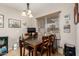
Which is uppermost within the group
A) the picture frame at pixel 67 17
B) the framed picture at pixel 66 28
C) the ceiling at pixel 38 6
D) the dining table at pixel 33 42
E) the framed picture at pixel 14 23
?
the ceiling at pixel 38 6

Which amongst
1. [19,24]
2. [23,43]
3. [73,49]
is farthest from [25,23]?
[73,49]

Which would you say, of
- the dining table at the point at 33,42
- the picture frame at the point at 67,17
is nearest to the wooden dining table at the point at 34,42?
the dining table at the point at 33,42

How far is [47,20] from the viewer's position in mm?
1571

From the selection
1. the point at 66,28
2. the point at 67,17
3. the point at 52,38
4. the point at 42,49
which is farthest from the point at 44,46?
the point at 67,17

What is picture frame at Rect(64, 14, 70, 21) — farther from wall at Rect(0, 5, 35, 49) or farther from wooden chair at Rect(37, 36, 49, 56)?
wall at Rect(0, 5, 35, 49)

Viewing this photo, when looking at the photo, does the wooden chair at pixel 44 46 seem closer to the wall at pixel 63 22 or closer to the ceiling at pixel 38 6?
the wall at pixel 63 22

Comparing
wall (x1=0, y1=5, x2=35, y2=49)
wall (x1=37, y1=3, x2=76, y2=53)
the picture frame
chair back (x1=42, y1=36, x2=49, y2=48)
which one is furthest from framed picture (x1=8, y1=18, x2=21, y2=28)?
the picture frame

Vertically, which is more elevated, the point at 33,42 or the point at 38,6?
the point at 38,6

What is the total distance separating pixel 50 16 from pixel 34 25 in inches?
11.0

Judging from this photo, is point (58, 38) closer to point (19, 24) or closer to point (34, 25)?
point (34, 25)

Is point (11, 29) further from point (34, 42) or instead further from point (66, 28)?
point (66, 28)

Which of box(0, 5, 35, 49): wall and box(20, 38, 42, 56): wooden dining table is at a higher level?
box(0, 5, 35, 49): wall

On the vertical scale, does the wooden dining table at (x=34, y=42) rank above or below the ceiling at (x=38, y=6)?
below

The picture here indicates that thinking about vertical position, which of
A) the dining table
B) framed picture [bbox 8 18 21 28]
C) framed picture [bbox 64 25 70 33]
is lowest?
the dining table
